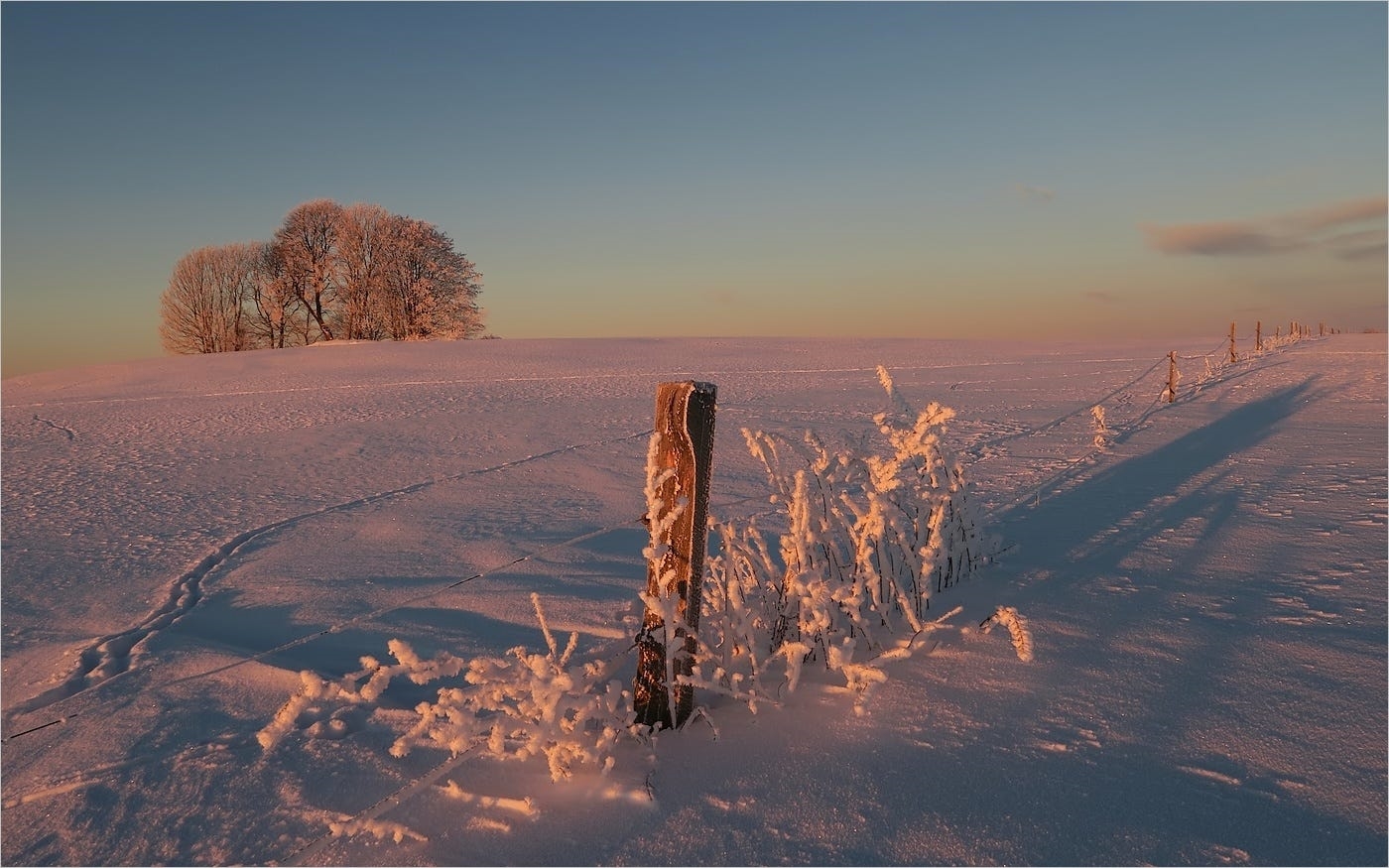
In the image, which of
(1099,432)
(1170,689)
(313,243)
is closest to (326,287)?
(313,243)

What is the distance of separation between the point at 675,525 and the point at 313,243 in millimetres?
37907

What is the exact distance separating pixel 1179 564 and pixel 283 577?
17.0ft

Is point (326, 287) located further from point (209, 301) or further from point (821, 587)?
point (821, 587)

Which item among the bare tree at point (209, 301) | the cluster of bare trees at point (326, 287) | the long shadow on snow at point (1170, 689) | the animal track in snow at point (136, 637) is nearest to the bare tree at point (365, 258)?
the cluster of bare trees at point (326, 287)

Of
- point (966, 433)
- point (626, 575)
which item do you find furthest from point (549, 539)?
point (966, 433)

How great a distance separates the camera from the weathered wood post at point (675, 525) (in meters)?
2.90

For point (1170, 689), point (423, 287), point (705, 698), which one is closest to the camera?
point (1170, 689)

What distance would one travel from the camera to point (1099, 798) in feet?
8.22

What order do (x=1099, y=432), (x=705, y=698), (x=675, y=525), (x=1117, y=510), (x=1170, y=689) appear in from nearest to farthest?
(x=675, y=525), (x=1170, y=689), (x=705, y=698), (x=1117, y=510), (x=1099, y=432)

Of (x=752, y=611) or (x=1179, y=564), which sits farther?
(x=1179, y=564)

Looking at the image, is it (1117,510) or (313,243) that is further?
(313,243)

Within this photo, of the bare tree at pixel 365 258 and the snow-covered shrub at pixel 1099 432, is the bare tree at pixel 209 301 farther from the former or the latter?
the snow-covered shrub at pixel 1099 432

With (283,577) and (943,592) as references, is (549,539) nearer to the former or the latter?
(283,577)

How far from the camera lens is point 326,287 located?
36.5 m
